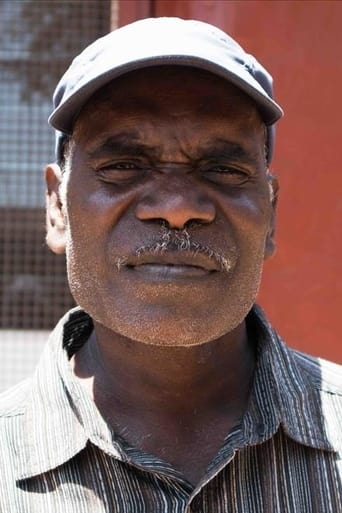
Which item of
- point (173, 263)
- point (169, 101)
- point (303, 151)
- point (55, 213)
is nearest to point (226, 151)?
point (169, 101)

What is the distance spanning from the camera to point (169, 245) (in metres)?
1.81

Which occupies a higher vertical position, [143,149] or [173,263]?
[143,149]

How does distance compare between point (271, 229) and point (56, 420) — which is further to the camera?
point (271, 229)

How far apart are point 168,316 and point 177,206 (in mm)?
189

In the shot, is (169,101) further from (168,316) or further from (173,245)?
(168,316)

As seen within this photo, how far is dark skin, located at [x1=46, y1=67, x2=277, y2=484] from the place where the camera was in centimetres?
182

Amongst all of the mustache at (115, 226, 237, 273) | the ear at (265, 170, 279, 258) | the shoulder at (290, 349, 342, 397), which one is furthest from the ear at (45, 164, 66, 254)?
the shoulder at (290, 349, 342, 397)

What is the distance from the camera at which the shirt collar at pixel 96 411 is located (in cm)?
184

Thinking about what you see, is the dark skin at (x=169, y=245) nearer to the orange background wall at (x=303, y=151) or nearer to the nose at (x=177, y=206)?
the nose at (x=177, y=206)

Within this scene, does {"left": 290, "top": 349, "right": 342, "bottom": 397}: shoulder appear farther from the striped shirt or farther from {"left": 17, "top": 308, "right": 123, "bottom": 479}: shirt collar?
{"left": 17, "top": 308, "right": 123, "bottom": 479}: shirt collar

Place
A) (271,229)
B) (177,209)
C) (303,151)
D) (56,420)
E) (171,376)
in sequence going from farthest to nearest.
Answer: (303,151)
(271,229)
(171,376)
(56,420)
(177,209)

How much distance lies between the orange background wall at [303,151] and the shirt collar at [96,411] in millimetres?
799

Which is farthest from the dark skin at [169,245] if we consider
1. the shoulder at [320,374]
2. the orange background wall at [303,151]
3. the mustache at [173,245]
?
the orange background wall at [303,151]

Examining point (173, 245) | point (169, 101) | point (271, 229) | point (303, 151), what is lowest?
point (173, 245)
